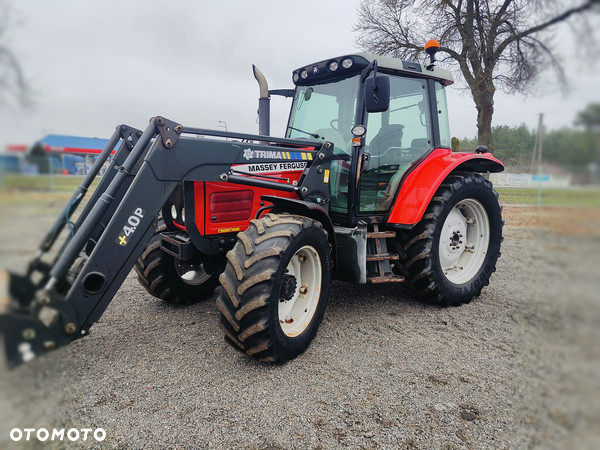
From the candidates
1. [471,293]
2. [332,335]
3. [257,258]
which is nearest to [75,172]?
[257,258]

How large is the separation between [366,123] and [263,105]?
1.48 m

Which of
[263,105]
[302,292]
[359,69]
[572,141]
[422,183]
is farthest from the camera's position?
[263,105]

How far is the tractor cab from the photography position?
357 cm

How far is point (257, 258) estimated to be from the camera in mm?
2516

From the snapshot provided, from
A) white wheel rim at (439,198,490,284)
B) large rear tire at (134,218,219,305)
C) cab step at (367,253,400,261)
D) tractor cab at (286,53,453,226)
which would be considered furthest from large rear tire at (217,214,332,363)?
white wheel rim at (439,198,490,284)

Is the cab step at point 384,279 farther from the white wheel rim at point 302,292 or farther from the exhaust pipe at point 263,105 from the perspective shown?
the exhaust pipe at point 263,105

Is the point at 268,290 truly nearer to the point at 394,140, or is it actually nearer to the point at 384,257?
the point at 384,257

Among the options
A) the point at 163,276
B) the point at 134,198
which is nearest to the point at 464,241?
the point at 163,276

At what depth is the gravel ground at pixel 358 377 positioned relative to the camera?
24.6 inches

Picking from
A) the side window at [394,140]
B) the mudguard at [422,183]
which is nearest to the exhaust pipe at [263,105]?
the side window at [394,140]

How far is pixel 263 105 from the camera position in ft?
14.6

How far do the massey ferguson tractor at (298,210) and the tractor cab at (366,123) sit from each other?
0.5 inches

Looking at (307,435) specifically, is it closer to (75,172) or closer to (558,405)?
(558,405)

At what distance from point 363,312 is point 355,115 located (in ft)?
6.27
